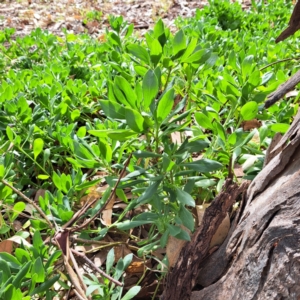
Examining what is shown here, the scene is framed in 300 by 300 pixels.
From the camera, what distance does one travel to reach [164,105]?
1.03 metres

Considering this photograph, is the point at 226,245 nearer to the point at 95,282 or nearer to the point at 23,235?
the point at 95,282

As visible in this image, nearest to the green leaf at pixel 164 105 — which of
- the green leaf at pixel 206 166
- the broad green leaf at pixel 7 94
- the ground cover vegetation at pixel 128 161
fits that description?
the ground cover vegetation at pixel 128 161

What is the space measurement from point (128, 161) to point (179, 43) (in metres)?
0.44

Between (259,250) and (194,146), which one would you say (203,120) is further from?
(259,250)

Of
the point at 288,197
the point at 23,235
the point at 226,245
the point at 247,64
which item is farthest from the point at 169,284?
the point at 247,64

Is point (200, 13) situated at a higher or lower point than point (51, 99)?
higher

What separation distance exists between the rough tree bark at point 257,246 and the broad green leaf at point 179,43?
344 millimetres

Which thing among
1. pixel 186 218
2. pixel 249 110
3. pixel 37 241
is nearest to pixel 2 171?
pixel 37 241

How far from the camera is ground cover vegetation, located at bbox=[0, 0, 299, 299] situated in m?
1.08

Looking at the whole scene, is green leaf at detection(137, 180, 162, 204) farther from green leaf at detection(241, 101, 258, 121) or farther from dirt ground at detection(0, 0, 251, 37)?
dirt ground at detection(0, 0, 251, 37)

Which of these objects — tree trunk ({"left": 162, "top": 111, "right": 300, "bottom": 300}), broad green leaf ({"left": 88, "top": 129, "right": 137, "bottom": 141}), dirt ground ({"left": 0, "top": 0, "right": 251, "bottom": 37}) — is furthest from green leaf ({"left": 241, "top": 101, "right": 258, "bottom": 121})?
dirt ground ({"left": 0, "top": 0, "right": 251, "bottom": 37})

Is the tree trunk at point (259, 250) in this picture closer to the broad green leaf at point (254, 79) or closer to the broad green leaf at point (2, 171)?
the broad green leaf at point (254, 79)

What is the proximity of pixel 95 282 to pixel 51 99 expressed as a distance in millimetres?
1076

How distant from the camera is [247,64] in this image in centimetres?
146
